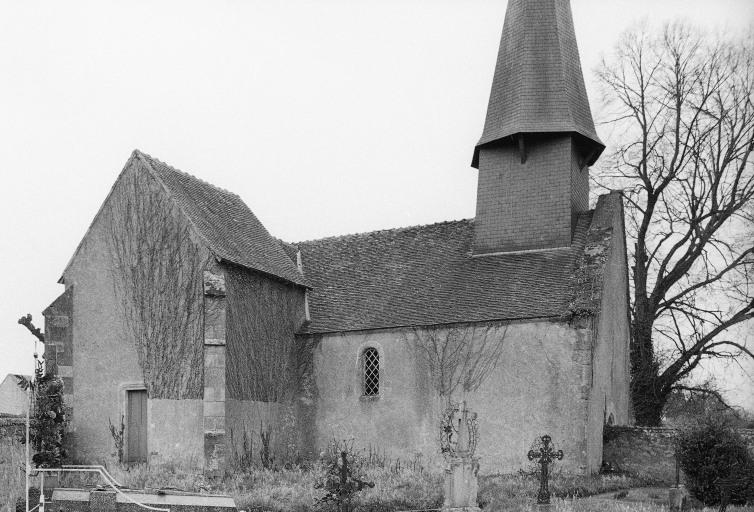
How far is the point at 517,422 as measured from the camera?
22.1m

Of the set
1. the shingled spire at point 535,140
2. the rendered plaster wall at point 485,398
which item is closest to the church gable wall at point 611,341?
the rendered plaster wall at point 485,398

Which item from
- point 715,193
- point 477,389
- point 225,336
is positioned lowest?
point 477,389

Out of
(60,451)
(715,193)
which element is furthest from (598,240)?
(60,451)

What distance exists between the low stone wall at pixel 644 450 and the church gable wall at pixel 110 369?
1138cm

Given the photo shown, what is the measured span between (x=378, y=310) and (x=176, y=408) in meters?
6.56

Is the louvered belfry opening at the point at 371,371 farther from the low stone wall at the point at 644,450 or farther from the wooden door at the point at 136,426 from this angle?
the low stone wall at the point at 644,450

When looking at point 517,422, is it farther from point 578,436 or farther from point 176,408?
point 176,408

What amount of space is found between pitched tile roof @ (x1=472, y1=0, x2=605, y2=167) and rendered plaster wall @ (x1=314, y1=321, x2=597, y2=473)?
6.75 metres

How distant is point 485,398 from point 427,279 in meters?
4.40

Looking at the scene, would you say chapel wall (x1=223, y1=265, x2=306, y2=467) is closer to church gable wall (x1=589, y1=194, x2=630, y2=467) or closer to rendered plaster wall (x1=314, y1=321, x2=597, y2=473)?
rendered plaster wall (x1=314, y1=321, x2=597, y2=473)

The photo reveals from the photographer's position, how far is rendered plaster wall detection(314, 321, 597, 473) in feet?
71.1

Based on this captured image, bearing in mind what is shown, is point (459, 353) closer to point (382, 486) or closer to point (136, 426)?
point (382, 486)

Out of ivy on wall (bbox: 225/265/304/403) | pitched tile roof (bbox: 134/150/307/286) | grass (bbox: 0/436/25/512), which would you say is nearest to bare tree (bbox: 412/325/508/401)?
ivy on wall (bbox: 225/265/304/403)

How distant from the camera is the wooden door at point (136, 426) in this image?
22203 mm
